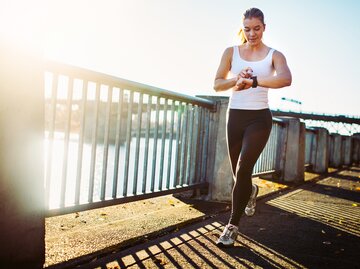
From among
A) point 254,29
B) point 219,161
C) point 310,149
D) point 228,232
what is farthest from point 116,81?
point 310,149

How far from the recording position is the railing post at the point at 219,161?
17.0 feet

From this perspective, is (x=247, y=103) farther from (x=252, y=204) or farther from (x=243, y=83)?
(x=252, y=204)

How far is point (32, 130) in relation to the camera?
7.39 ft

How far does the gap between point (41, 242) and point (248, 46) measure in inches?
93.4

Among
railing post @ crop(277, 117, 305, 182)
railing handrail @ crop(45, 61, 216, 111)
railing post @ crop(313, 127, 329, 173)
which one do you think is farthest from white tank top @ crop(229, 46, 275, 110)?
railing post @ crop(313, 127, 329, 173)

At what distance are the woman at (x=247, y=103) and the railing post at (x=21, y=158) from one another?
1486mm

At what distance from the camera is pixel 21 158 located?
2219 millimetres

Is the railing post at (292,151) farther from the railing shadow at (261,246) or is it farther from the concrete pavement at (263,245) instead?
the railing shadow at (261,246)

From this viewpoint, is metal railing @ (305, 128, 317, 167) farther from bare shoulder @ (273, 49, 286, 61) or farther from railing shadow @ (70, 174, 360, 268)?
bare shoulder @ (273, 49, 286, 61)

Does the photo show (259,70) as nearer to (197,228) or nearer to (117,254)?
(197,228)

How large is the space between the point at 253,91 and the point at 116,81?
1.26 metres

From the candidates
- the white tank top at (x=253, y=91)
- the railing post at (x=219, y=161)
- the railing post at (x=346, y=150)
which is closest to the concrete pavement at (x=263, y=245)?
the railing post at (x=219, y=161)

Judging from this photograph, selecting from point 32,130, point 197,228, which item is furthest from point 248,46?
point 32,130

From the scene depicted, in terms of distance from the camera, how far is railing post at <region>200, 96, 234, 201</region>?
517 centimetres
